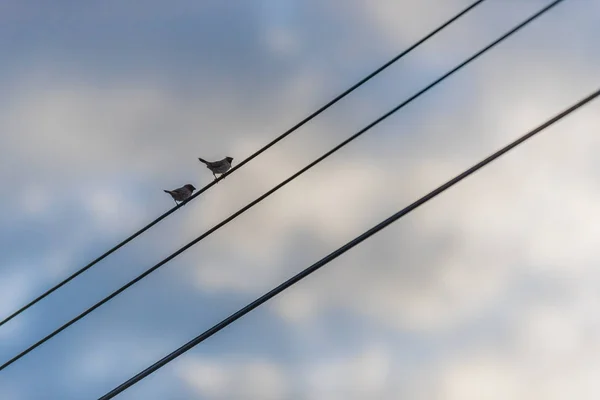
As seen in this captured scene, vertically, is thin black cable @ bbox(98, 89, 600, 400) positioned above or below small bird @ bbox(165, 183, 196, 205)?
below

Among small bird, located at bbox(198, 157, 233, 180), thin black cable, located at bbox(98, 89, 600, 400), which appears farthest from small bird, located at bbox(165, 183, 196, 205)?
thin black cable, located at bbox(98, 89, 600, 400)

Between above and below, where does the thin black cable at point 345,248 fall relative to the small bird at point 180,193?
below

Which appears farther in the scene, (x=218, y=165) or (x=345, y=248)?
(x=218, y=165)

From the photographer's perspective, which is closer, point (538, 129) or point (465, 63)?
point (538, 129)

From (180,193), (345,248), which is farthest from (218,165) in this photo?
(345,248)

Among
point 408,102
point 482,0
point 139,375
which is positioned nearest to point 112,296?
point 139,375

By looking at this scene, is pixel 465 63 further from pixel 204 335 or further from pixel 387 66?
pixel 204 335

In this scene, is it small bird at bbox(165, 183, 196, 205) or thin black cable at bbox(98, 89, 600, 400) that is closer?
thin black cable at bbox(98, 89, 600, 400)

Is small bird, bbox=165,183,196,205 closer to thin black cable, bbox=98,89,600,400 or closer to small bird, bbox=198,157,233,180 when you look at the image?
small bird, bbox=198,157,233,180

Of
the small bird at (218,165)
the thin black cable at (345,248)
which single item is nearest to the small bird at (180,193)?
the small bird at (218,165)

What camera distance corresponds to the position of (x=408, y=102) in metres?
9.18

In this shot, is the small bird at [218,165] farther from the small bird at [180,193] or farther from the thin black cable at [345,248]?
the thin black cable at [345,248]

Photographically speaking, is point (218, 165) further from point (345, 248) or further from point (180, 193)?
point (345, 248)

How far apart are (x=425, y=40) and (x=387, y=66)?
653mm
